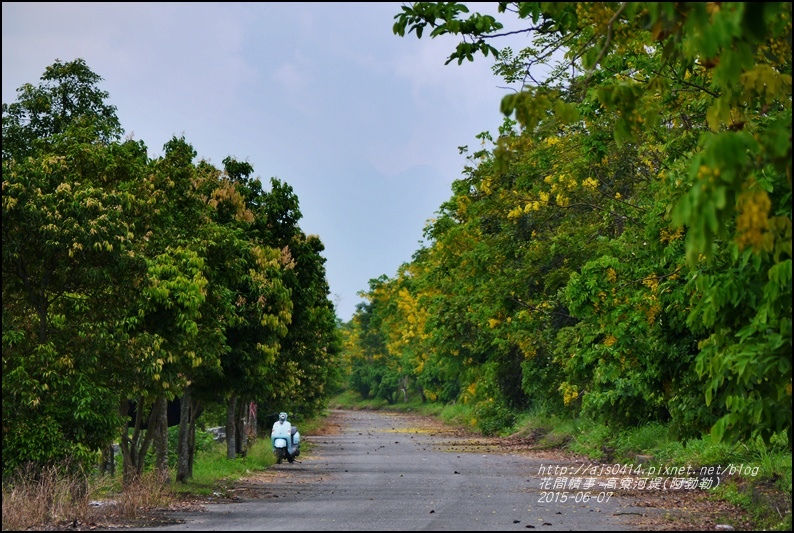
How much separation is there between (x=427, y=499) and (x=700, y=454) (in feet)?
19.1

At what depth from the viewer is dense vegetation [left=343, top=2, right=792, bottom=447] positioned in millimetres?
6641

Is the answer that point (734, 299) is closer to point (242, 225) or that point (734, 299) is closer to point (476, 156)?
point (242, 225)

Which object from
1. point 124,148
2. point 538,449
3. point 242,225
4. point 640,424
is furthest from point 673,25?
point 538,449

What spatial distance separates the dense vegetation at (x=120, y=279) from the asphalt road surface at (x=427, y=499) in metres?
2.16

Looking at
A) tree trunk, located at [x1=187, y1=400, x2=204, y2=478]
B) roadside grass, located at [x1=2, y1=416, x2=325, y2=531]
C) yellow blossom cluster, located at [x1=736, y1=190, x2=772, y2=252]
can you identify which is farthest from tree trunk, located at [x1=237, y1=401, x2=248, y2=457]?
yellow blossom cluster, located at [x1=736, y1=190, x2=772, y2=252]

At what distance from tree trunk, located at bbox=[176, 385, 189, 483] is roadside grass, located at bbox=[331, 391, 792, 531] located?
937 centimetres

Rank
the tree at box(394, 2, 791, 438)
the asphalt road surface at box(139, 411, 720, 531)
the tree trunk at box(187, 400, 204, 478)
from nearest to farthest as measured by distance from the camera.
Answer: the tree at box(394, 2, 791, 438) → the asphalt road surface at box(139, 411, 720, 531) → the tree trunk at box(187, 400, 204, 478)

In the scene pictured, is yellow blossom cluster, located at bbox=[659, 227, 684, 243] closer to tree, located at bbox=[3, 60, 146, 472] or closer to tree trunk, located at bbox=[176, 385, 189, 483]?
tree, located at bbox=[3, 60, 146, 472]

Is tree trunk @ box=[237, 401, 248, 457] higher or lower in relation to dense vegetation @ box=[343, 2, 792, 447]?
lower

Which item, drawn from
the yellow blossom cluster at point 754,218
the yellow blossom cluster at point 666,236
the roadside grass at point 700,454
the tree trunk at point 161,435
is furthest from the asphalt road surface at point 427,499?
the yellow blossom cluster at point 754,218

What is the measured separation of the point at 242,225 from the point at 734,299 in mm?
13799

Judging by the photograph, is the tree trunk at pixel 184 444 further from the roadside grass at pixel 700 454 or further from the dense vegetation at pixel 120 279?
the roadside grass at pixel 700 454

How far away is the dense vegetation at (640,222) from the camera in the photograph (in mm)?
6641

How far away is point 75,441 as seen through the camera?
1364 centimetres
